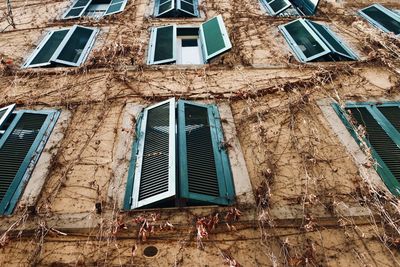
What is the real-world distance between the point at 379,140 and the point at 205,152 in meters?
3.17

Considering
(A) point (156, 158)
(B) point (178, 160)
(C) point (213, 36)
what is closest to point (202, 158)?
(B) point (178, 160)

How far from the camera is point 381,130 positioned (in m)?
6.78

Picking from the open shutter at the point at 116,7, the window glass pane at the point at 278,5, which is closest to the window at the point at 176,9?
the open shutter at the point at 116,7

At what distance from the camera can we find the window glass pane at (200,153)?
554 centimetres

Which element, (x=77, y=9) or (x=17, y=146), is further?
(x=77, y=9)

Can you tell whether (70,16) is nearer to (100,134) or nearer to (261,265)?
(100,134)

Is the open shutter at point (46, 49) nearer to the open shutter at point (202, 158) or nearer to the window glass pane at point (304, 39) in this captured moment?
the open shutter at point (202, 158)

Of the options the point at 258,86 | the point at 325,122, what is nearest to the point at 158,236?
the point at 325,122

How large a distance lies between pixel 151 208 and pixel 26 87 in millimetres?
5084

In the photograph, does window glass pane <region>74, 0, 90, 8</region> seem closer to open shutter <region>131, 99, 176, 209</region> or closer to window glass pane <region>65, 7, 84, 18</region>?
window glass pane <region>65, 7, 84, 18</region>

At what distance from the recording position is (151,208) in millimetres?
5367

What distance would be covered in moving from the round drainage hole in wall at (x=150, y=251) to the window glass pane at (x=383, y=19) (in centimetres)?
981

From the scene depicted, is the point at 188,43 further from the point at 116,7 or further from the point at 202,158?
the point at 202,158

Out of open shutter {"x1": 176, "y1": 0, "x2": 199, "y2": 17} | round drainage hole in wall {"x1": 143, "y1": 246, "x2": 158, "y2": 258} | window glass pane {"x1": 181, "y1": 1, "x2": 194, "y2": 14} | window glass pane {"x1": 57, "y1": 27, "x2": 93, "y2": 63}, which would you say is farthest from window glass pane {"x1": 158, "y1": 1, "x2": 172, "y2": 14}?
round drainage hole in wall {"x1": 143, "y1": 246, "x2": 158, "y2": 258}
